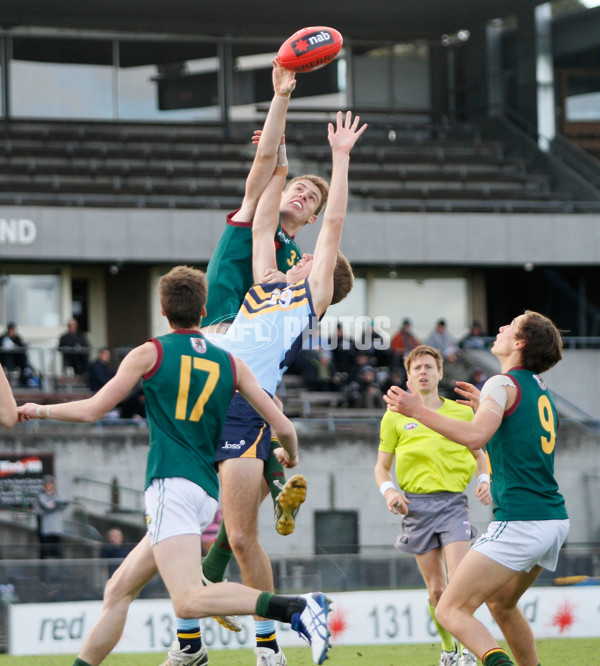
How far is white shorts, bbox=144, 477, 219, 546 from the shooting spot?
5.75 m

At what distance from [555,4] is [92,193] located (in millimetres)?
14891

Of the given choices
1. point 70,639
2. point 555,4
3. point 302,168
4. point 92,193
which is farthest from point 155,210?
point 70,639

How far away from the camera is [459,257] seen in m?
28.9

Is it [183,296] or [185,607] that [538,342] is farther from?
[185,607]

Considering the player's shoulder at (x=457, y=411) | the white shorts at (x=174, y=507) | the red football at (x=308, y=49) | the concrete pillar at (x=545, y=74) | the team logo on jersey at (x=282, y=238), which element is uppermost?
the concrete pillar at (x=545, y=74)

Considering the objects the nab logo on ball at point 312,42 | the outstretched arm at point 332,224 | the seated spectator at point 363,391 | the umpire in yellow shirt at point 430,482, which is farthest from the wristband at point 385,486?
the seated spectator at point 363,391

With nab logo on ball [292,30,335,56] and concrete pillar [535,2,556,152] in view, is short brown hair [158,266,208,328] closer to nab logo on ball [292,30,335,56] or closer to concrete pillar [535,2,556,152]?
nab logo on ball [292,30,335,56]

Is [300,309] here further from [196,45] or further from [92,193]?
[196,45]

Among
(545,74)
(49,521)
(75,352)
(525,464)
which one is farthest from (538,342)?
(545,74)

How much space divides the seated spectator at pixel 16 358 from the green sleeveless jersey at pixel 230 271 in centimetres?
1491

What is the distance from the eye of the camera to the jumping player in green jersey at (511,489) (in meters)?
6.16

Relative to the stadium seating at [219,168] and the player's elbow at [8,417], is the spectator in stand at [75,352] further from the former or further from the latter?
the player's elbow at [8,417]

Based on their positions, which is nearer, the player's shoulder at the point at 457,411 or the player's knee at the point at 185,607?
the player's knee at the point at 185,607

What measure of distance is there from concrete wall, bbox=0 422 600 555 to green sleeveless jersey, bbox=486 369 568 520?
12650mm
